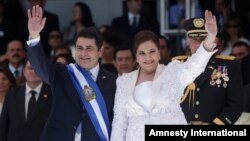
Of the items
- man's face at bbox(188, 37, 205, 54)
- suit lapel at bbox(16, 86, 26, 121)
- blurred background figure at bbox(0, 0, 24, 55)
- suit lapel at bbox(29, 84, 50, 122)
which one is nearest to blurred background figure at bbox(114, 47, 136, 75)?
suit lapel at bbox(29, 84, 50, 122)

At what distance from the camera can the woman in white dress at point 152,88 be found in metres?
7.48

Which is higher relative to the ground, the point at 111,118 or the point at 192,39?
→ the point at 192,39

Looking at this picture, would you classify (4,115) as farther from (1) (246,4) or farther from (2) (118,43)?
(1) (246,4)

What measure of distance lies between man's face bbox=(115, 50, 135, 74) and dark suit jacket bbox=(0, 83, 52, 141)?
4.53ft

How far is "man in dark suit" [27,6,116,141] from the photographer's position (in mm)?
7938

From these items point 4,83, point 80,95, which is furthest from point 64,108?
point 4,83

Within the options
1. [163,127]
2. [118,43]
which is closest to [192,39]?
[163,127]

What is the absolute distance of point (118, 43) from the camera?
12203 millimetres

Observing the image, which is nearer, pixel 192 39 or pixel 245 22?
pixel 192 39

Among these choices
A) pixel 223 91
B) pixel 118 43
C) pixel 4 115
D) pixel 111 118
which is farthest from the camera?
pixel 118 43

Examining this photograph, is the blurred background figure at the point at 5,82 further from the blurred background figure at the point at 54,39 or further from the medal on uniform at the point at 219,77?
the medal on uniform at the point at 219,77

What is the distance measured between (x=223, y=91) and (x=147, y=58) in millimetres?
1151

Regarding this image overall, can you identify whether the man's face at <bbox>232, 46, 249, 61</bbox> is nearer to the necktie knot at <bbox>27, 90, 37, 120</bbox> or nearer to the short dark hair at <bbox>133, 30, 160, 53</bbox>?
the necktie knot at <bbox>27, 90, 37, 120</bbox>

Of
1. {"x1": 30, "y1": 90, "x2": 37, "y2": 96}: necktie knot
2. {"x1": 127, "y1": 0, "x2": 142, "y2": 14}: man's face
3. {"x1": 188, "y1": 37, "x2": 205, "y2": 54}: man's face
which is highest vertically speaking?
{"x1": 127, "y1": 0, "x2": 142, "y2": 14}: man's face
